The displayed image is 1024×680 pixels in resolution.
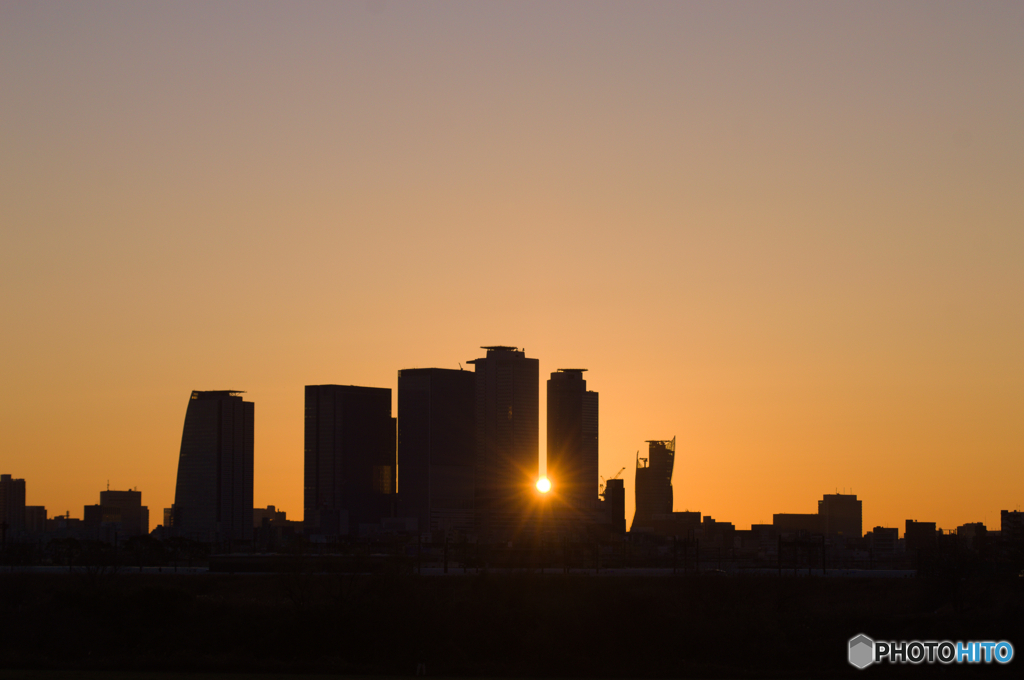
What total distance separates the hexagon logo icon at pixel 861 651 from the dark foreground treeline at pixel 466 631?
806 millimetres

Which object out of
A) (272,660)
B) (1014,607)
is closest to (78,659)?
(272,660)

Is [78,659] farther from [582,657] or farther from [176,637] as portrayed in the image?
[582,657]

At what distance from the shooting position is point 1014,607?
83.9 meters

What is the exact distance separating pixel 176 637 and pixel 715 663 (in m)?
35.5
